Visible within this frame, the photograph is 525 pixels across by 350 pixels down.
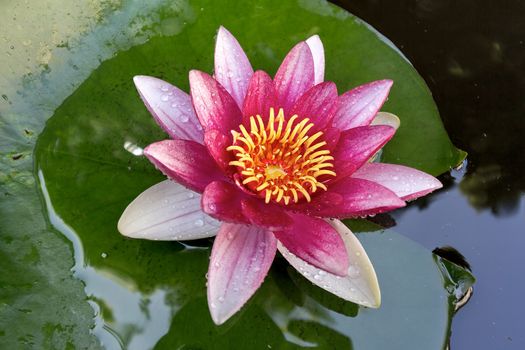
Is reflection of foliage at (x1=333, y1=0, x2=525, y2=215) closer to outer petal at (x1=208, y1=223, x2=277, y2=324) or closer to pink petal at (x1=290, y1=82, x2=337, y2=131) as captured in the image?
pink petal at (x1=290, y1=82, x2=337, y2=131)

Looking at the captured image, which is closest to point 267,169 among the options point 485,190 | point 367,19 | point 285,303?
point 285,303

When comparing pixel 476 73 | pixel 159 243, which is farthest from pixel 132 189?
pixel 476 73

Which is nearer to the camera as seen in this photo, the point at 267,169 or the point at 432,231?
the point at 267,169

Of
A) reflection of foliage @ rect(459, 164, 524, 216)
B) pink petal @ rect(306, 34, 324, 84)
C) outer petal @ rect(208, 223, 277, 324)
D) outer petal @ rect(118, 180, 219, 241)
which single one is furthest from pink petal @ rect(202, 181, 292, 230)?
reflection of foliage @ rect(459, 164, 524, 216)

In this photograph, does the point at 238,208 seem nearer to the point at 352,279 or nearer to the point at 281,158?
the point at 281,158

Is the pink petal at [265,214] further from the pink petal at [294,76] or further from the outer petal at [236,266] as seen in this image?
the pink petal at [294,76]

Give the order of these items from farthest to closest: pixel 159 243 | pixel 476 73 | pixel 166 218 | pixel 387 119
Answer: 1. pixel 476 73
2. pixel 387 119
3. pixel 159 243
4. pixel 166 218

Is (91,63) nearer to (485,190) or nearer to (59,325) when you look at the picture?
(59,325)
